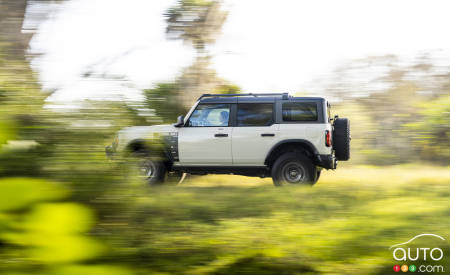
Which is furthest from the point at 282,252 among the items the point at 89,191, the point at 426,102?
the point at 426,102

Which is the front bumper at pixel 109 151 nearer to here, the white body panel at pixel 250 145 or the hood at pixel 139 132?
the hood at pixel 139 132

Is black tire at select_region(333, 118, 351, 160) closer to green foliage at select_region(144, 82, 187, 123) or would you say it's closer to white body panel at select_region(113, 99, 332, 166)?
white body panel at select_region(113, 99, 332, 166)

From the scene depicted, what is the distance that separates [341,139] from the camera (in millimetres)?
7207

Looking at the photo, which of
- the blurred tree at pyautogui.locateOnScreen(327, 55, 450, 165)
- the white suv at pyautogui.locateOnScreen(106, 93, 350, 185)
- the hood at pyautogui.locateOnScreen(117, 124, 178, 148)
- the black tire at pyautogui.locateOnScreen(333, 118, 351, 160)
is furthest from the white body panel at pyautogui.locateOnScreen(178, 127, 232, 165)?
the hood at pyautogui.locateOnScreen(117, 124, 178, 148)

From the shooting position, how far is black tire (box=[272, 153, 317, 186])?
23.6ft

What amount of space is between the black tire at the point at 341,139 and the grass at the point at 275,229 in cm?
461

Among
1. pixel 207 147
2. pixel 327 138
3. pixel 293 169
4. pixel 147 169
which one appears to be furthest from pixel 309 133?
pixel 147 169

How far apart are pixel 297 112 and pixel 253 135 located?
94cm

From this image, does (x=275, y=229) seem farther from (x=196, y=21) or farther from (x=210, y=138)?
(x=210, y=138)

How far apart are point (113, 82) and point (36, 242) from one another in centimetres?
76

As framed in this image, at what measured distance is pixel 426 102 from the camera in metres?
3.04

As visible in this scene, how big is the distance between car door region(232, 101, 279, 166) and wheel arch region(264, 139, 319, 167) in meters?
0.08

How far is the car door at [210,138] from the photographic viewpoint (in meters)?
7.42

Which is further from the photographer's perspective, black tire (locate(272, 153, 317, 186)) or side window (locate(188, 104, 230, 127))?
side window (locate(188, 104, 230, 127))
